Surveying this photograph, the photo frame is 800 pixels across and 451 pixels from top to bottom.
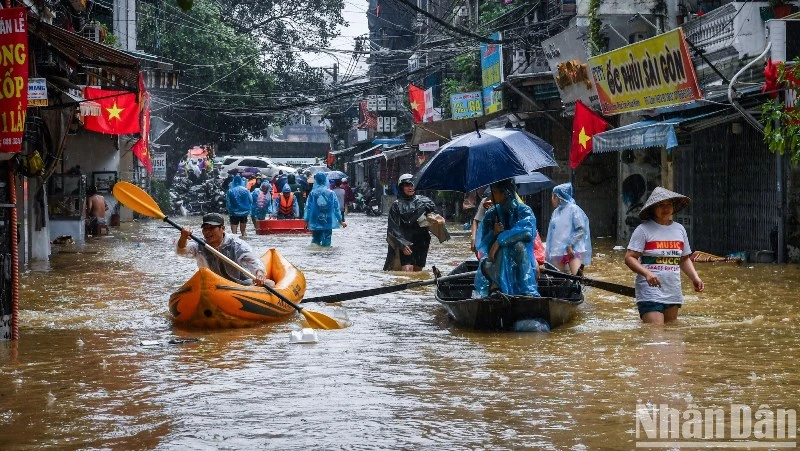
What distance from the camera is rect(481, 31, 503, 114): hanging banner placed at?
95.2ft

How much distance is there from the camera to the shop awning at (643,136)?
1880cm

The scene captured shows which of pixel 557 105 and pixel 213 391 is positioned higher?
pixel 557 105

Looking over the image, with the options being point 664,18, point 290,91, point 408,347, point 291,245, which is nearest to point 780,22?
point 664,18

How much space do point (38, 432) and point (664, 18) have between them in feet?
59.1

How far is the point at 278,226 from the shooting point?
30578mm

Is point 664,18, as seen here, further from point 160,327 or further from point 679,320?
point 160,327

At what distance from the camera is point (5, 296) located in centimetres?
1021

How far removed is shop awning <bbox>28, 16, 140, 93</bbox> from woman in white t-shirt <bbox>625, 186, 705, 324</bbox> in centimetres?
687

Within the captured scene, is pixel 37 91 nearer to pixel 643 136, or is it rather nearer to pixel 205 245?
pixel 205 245

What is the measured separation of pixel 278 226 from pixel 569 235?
17737mm

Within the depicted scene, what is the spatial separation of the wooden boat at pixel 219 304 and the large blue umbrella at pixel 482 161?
6.81ft

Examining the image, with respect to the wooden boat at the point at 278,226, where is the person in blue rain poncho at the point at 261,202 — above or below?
above

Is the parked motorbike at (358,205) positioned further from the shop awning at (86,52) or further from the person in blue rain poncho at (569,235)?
the person in blue rain poncho at (569,235)

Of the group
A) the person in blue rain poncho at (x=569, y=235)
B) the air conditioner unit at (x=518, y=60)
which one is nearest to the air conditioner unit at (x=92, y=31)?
the person in blue rain poncho at (x=569, y=235)
